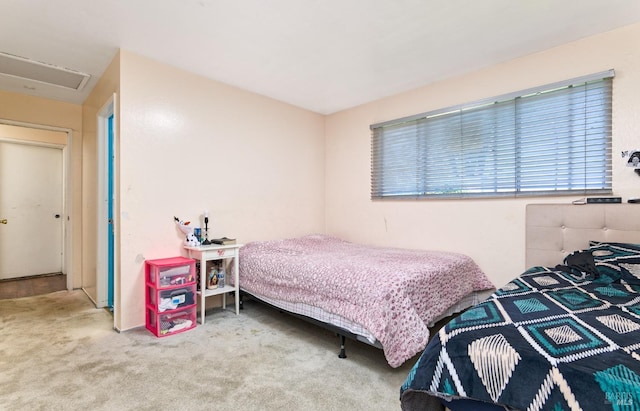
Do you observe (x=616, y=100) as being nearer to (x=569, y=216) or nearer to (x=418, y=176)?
(x=569, y=216)

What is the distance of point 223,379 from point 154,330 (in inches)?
42.3

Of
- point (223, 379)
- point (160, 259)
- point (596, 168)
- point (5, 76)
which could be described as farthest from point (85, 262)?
point (596, 168)

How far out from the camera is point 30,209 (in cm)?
466

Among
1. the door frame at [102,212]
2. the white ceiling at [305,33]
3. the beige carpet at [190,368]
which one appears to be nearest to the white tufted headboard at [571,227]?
the white ceiling at [305,33]

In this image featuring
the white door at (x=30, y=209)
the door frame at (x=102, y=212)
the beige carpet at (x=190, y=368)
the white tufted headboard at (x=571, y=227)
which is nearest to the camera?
the beige carpet at (x=190, y=368)

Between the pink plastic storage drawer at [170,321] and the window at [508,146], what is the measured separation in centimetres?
252

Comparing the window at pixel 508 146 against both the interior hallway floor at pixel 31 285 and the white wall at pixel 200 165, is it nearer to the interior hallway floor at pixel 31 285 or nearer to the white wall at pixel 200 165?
the white wall at pixel 200 165

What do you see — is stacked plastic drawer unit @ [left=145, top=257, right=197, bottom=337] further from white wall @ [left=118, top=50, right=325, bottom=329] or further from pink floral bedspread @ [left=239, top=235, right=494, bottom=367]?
pink floral bedspread @ [left=239, top=235, right=494, bottom=367]

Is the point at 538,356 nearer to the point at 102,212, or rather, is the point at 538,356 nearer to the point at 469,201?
the point at 469,201

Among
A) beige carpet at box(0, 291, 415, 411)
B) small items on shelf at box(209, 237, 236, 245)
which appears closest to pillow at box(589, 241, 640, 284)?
beige carpet at box(0, 291, 415, 411)

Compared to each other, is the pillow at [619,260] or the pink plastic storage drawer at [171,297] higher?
the pillow at [619,260]

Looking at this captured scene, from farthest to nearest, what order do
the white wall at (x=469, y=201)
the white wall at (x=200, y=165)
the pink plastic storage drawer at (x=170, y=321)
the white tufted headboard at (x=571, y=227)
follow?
the white wall at (x=200, y=165) → the pink plastic storage drawer at (x=170, y=321) → the white wall at (x=469, y=201) → the white tufted headboard at (x=571, y=227)

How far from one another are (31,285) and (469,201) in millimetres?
5762

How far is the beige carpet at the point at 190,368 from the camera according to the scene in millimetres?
1732
